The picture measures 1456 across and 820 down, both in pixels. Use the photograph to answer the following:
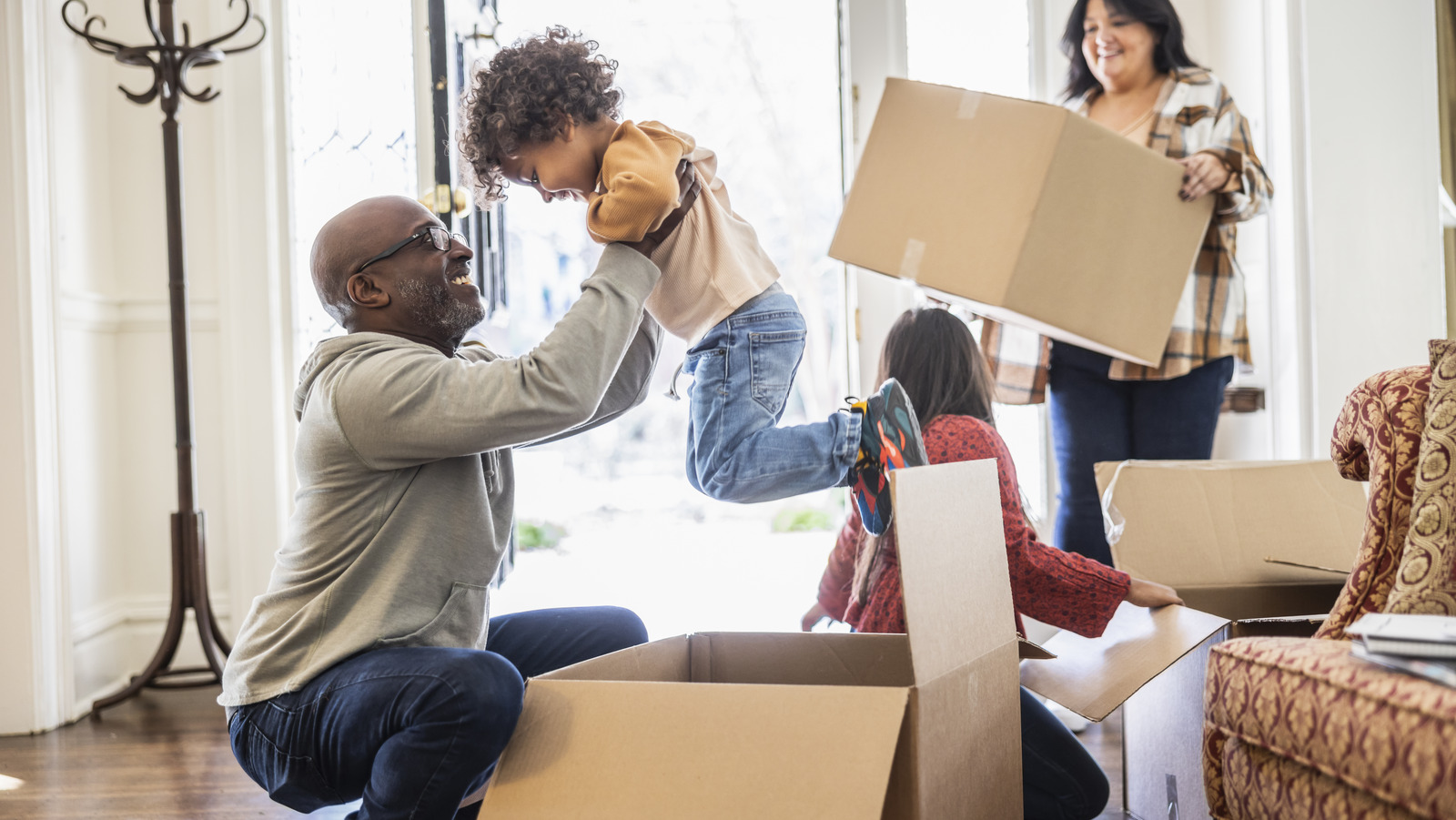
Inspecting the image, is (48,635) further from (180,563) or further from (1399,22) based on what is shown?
(1399,22)

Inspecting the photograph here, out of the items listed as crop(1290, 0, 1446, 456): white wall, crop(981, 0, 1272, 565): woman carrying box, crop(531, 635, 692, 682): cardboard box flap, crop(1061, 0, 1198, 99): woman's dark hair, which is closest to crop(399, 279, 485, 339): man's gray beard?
crop(531, 635, 692, 682): cardboard box flap

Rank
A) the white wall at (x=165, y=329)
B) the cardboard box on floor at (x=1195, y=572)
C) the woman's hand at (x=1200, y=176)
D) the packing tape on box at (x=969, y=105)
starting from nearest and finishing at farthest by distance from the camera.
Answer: the cardboard box on floor at (x=1195, y=572), the packing tape on box at (x=969, y=105), the woman's hand at (x=1200, y=176), the white wall at (x=165, y=329)

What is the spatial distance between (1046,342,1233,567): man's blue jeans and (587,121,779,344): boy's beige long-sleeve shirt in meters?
0.78

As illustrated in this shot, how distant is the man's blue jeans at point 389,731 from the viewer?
106 centimetres

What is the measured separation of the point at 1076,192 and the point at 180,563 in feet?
6.94

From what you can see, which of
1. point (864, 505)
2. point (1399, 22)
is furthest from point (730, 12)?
point (864, 505)

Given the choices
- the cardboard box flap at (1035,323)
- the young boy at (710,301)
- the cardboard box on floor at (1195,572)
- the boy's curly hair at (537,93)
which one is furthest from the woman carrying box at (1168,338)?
the boy's curly hair at (537,93)

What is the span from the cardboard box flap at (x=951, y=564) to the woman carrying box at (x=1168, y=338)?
3.13 ft

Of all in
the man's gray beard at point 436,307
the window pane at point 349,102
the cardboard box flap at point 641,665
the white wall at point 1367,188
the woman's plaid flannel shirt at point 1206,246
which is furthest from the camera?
the window pane at point 349,102

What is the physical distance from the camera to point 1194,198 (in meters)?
1.75

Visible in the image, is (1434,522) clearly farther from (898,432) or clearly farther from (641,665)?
(641,665)

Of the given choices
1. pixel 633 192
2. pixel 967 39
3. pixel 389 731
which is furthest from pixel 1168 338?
pixel 389 731

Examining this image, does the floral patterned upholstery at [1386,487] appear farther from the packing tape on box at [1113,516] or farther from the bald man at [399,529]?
the bald man at [399,529]

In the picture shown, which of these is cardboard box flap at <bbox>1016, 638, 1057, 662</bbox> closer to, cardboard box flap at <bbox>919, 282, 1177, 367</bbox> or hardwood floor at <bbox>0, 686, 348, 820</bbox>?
cardboard box flap at <bbox>919, 282, 1177, 367</bbox>
